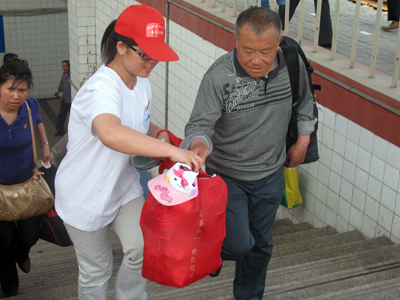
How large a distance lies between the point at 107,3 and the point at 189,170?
832 centimetres

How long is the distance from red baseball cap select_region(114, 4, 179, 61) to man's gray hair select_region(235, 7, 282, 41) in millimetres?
444

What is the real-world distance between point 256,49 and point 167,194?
0.93 meters

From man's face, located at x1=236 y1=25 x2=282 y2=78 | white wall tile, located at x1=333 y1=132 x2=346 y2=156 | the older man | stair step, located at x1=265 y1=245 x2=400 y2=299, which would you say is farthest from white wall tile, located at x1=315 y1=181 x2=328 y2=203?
man's face, located at x1=236 y1=25 x2=282 y2=78

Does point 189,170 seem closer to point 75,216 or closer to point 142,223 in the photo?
point 142,223

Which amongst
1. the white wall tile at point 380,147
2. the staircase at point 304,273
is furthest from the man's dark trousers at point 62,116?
the white wall tile at point 380,147

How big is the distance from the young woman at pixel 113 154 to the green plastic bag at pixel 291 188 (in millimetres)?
2288

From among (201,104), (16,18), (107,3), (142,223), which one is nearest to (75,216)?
(142,223)

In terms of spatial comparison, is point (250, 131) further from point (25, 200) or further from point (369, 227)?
point (369, 227)

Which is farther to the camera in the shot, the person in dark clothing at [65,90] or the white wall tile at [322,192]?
the person in dark clothing at [65,90]

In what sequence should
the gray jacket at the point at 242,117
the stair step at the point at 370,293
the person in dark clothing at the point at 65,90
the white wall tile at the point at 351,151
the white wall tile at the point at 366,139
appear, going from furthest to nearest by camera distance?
the person in dark clothing at the point at 65,90
the white wall tile at the point at 351,151
the white wall tile at the point at 366,139
the stair step at the point at 370,293
the gray jacket at the point at 242,117

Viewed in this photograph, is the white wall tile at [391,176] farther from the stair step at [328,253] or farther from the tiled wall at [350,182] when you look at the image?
the stair step at [328,253]

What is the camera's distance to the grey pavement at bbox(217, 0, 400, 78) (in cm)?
529

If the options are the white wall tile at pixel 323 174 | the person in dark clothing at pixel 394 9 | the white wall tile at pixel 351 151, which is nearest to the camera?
the white wall tile at pixel 351 151

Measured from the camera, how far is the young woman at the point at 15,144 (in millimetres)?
3701
